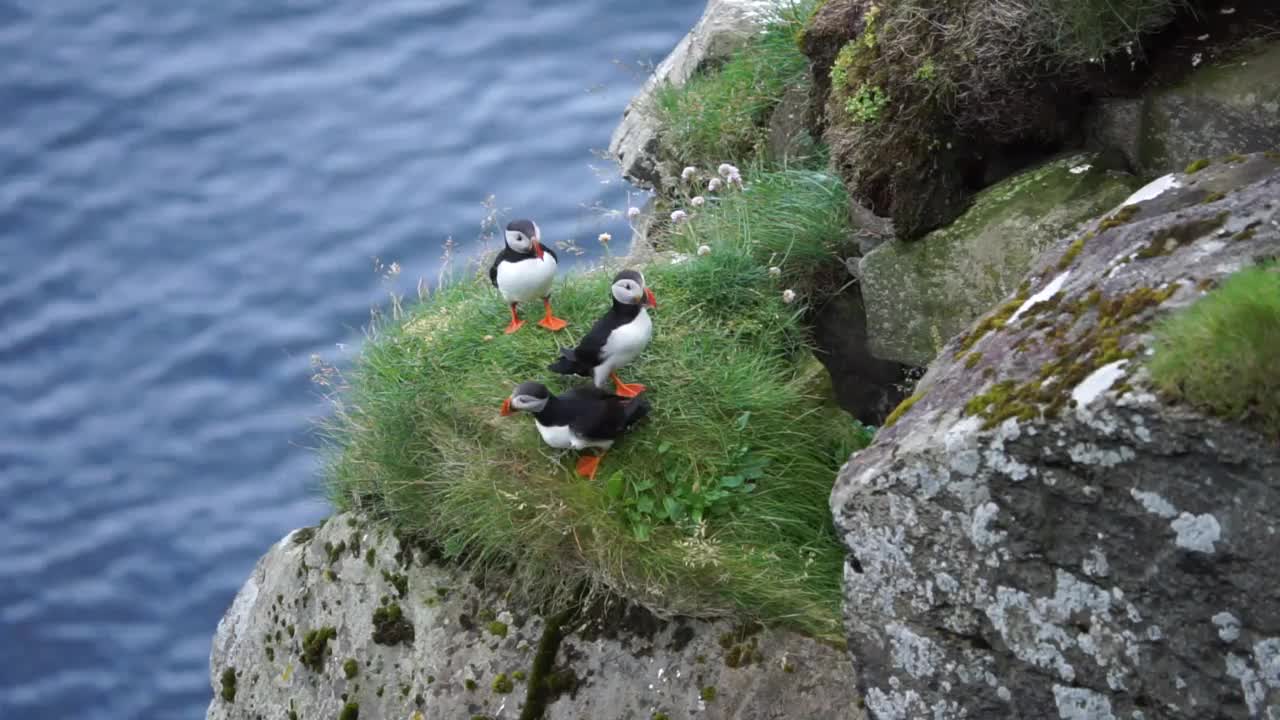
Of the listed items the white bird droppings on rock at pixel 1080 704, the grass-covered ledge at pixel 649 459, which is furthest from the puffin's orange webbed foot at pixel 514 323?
the white bird droppings on rock at pixel 1080 704

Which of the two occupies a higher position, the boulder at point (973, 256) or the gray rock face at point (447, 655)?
the boulder at point (973, 256)

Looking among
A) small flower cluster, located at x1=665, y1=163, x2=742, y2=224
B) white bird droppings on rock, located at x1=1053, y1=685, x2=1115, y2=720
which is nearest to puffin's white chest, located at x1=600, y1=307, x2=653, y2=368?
small flower cluster, located at x1=665, y1=163, x2=742, y2=224

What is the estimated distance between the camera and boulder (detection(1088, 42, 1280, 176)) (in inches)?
162

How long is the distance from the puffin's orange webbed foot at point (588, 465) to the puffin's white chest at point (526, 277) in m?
0.97

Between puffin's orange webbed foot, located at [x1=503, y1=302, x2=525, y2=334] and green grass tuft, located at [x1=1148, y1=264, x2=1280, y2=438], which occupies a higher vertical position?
green grass tuft, located at [x1=1148, y1=264, x2=1280, y2=438]

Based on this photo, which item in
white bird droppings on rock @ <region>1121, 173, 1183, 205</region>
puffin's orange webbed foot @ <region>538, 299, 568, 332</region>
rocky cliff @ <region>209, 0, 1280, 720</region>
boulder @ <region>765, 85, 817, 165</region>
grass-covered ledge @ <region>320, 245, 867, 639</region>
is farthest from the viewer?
boulder @ <region>765, 85, 817, 165</region>

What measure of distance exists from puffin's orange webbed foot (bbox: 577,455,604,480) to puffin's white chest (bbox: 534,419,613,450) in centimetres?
6

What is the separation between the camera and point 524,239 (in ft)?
18.1

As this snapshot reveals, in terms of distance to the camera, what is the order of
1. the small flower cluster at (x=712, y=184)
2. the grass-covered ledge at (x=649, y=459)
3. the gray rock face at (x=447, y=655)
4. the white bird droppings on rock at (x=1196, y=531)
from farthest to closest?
the small flower cluster at (x=712, y=184)
the grass-covered ledge at (x=649, y=459)
the gray rock face at (x=447, y=655)
the white bird droppings on rock at (x=1196, y=531)

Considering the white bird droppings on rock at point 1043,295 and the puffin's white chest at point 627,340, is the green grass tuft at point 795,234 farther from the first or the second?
the white bird droppings on rock at point 1043,295

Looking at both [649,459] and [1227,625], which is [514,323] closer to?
[649,459]

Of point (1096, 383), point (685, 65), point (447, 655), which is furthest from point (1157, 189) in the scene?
point (685, 65)

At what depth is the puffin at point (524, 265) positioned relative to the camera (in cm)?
551

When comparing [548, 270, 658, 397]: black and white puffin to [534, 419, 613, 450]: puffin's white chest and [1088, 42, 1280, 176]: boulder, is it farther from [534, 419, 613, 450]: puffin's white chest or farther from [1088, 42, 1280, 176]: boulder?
[1088, 42, 1280, 176]: boulder
